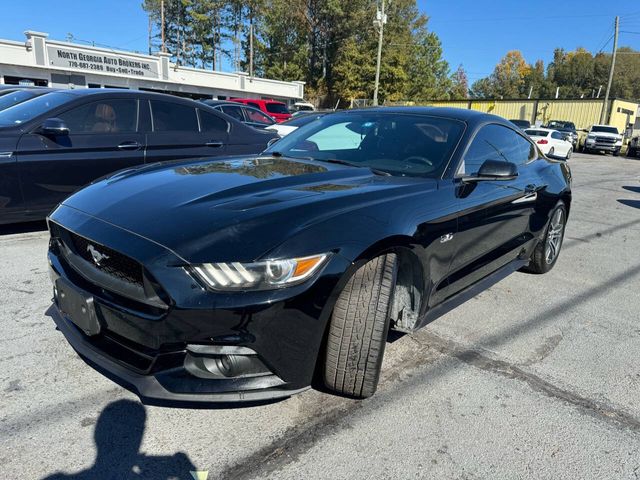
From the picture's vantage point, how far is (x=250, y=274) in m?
1.96

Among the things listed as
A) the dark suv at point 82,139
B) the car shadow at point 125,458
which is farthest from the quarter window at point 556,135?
the car shadow at point 125,458

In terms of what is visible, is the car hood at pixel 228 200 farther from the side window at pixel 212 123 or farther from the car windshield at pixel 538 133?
the car windshield at pixel 538 133

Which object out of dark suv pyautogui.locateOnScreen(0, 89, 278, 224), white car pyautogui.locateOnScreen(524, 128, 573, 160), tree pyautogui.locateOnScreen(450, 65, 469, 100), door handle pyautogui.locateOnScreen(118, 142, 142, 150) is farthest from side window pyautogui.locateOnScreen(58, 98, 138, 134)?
tree pyautogui.locateOnScreen(450, 65, 469, 100)

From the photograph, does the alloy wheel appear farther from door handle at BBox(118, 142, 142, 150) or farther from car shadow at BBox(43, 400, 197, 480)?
door handle at BBox(118, 142, 142, 150)

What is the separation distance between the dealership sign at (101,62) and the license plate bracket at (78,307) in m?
31.7

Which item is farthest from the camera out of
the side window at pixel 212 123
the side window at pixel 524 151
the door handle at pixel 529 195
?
the side window at pixel 212 123

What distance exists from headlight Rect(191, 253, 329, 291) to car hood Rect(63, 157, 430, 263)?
34 mm

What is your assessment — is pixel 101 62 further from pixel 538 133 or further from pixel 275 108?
pixel 538 133

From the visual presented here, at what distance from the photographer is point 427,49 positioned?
62.0m

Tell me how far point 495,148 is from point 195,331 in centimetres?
278

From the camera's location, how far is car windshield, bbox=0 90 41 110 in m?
5.42

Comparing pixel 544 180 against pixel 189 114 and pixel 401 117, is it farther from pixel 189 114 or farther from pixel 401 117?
pixel 189 114

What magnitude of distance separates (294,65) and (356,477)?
56379 millimetres

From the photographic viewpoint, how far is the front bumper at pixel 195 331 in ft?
6.35
